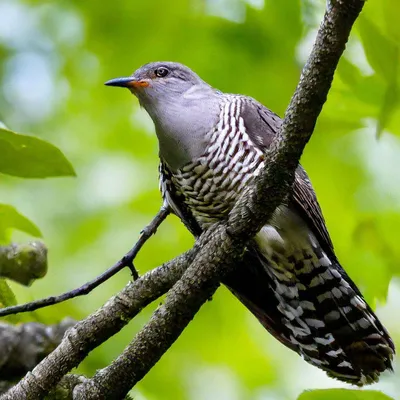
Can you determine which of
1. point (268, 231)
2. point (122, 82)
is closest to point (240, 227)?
point (268, 231)

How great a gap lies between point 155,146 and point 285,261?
1972 mm

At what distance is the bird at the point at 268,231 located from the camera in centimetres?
318

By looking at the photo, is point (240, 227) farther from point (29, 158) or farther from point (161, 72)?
point (161, 72)

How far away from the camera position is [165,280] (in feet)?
8.67

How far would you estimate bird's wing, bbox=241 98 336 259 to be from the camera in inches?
123

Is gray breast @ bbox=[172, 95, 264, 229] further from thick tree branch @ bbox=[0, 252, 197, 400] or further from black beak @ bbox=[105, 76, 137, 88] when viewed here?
thick tree branch @ bbox=[0, 252, 197, 400]

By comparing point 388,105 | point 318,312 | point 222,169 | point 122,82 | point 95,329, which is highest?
point 388,105

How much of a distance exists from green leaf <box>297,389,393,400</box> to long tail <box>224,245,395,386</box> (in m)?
1.36

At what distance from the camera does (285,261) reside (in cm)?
339

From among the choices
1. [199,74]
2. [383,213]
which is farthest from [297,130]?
[199,74]

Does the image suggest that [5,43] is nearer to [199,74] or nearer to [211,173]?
[199,74]

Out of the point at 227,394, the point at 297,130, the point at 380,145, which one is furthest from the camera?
the point at 227,394

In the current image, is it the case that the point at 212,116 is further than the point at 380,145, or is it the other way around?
the point at 380,145

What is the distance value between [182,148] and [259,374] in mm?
2257
